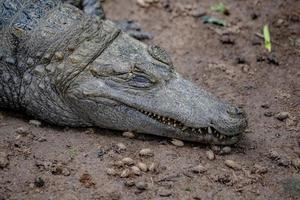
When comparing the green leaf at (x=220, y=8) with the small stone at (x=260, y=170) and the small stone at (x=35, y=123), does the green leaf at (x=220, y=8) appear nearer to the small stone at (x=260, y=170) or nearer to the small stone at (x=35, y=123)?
the small stone at (x=260, y=170)

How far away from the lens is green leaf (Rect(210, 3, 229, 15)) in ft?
24.1

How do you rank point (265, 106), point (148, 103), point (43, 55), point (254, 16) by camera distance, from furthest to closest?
point (254, 16) < point (265, 106) < point (43, 55) < point (148, 103)

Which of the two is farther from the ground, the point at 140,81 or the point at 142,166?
the point at 140,81

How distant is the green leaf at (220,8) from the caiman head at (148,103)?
219cm

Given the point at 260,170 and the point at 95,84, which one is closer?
the point at 260,170

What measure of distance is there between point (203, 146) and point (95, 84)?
1254 millimetres

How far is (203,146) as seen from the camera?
5.33 meters

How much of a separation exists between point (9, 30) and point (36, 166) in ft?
5.07

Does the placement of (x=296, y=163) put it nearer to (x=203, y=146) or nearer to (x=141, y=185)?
(x=203, y=146)

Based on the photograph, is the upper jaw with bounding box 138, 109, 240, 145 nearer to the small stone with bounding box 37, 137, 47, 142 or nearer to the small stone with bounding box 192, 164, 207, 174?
the small stone with bounding box 192, 164, 207, 174

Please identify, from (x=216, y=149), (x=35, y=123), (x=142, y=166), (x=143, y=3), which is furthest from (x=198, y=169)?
(x=143, y=3)

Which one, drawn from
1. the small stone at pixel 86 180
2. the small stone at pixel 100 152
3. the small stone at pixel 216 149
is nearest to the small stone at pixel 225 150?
the small stone at pixel 216 149

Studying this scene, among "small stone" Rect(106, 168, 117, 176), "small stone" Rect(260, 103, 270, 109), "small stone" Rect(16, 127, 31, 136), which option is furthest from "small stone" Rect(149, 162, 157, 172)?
"small stone" Rect(260, 103, 270, 109)

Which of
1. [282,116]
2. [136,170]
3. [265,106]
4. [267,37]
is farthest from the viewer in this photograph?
[267,37]
